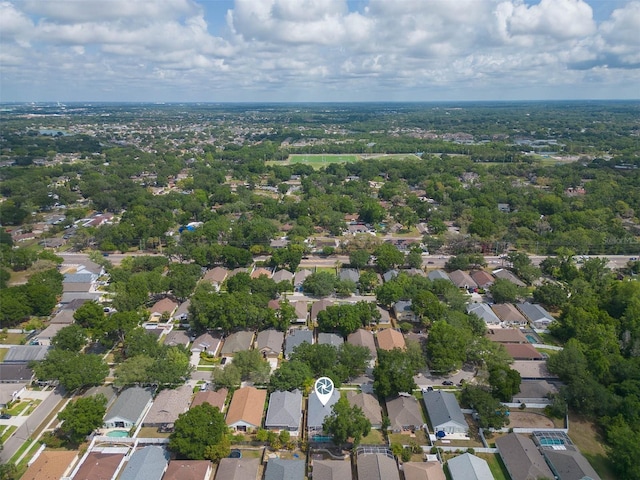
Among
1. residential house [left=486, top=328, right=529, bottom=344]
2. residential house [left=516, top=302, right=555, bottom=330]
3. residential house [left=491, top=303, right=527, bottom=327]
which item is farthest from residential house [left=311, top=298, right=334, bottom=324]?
residential house [left=516, top=302, right=555, bottom=330]

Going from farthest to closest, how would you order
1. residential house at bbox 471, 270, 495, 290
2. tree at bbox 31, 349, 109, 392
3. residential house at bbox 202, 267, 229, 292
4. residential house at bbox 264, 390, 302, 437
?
residential house at bbox 202, 267, 229, 292
residential house at bbox 471, 270, 495, 290
tree at bbox 31, 349, 109, 392
residential house at bbox 264, 390, 302, 437

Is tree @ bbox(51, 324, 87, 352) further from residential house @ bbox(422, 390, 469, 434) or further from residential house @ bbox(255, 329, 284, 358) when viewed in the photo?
residential house @ bbox(422, 390, 469, 434)

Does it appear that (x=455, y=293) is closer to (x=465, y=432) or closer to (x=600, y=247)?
(x=465, y=432)

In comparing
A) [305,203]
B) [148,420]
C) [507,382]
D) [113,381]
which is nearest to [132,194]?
[305,203]

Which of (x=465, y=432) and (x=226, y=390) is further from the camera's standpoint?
(x=226, y=390)

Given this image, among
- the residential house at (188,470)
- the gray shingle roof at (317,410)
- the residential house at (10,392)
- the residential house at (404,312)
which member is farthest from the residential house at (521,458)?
→ the residential house at (10,392)

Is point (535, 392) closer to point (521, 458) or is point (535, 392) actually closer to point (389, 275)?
point (521, 458)
